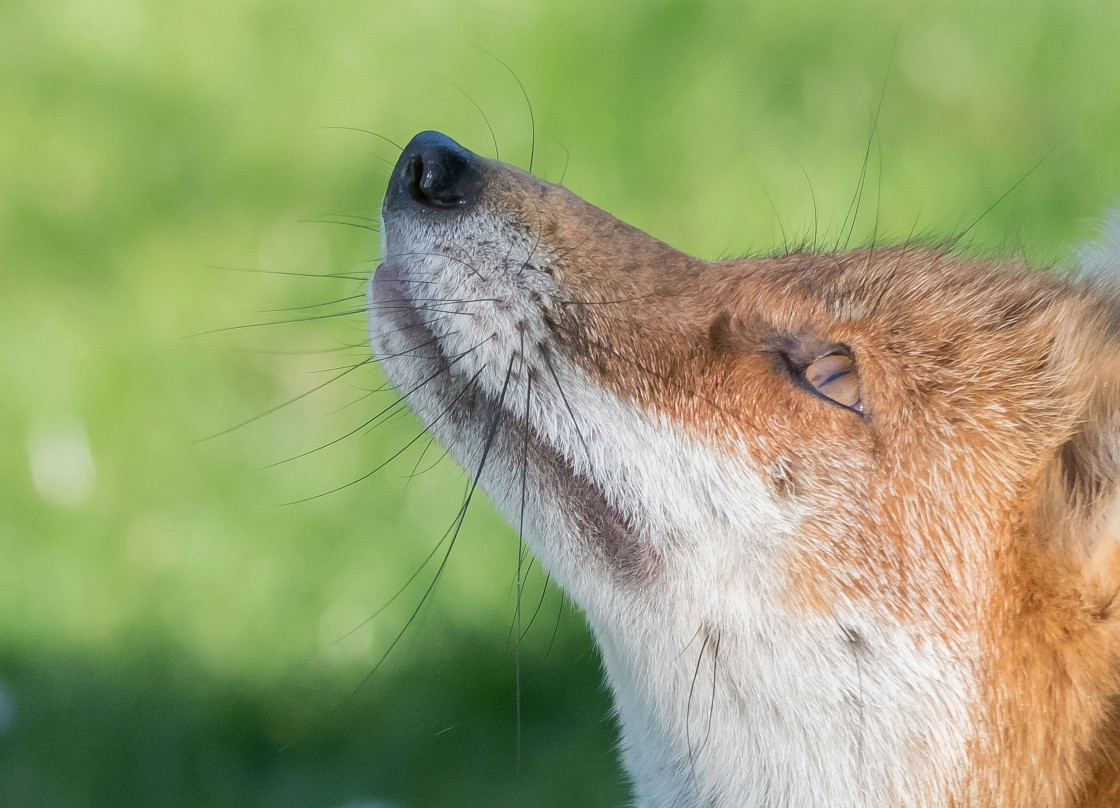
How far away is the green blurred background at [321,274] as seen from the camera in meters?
3.91

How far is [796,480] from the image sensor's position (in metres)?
2.28

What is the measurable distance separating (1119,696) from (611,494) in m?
0.98

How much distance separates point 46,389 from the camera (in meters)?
4.50

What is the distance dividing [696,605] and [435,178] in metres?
1.04

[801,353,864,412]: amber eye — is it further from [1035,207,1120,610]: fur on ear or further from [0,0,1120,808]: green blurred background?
[0,0,1120,808]: green blurred background

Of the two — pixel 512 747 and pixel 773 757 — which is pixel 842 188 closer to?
pixel 512 747

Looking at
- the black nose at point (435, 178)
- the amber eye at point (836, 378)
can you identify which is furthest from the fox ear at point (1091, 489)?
the black nose at point (435, 178)

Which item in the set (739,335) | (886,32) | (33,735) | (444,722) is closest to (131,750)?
(33,735)

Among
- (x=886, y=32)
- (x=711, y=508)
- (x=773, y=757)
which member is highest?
(x=886, y=32)

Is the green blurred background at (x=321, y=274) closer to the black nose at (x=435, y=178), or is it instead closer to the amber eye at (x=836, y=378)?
the black nose at (x=435, y=178)

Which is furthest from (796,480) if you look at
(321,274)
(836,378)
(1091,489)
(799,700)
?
(321,274)

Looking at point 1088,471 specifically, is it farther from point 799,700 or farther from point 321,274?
point 321,274

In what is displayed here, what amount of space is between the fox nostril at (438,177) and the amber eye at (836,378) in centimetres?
81

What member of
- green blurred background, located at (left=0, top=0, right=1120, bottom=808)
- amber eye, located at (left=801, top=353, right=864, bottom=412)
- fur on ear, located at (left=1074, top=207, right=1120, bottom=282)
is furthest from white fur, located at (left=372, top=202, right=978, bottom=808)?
fur on ear, located at (left=1074, top=207, right=1120, bottom=282)
